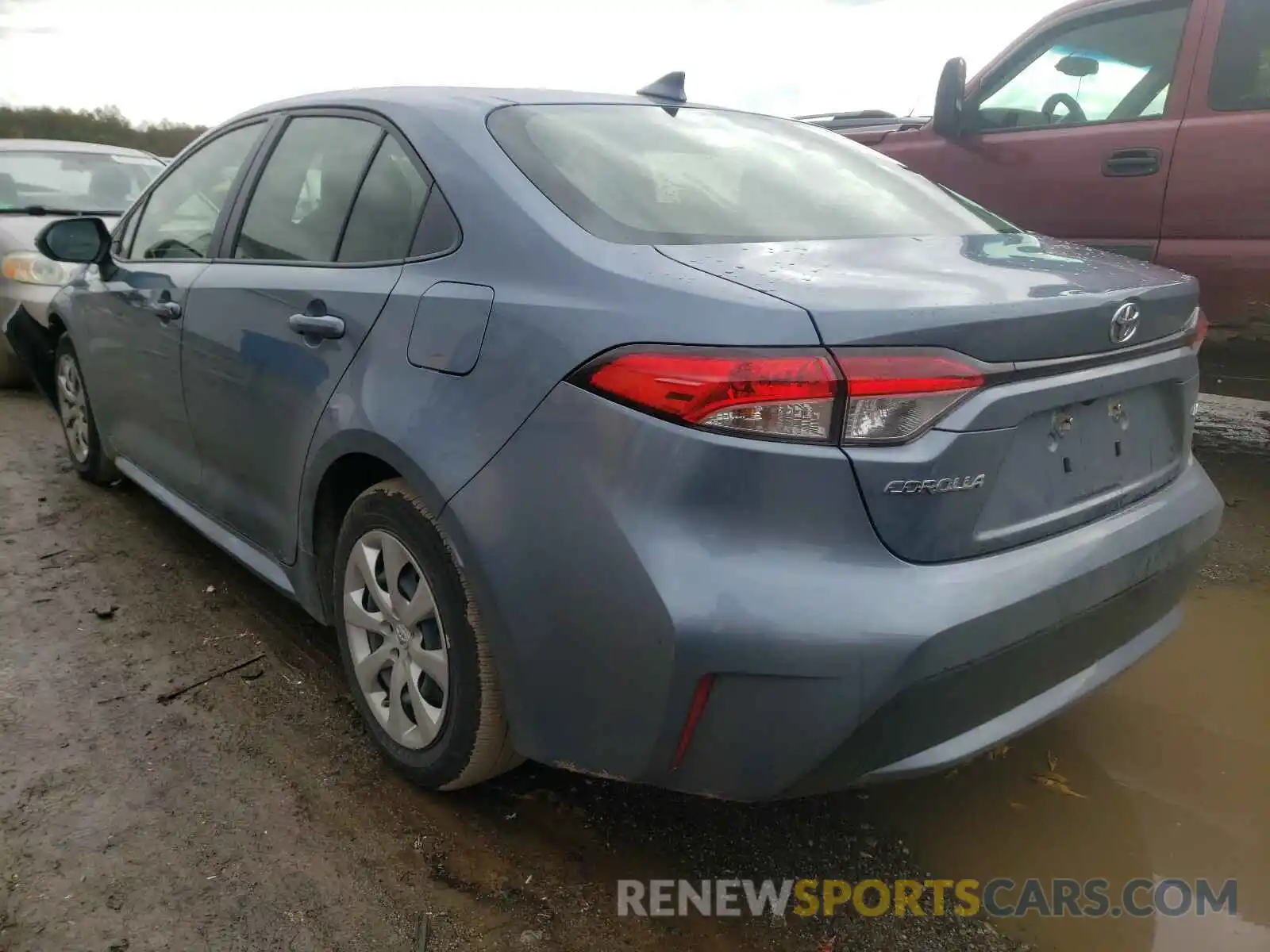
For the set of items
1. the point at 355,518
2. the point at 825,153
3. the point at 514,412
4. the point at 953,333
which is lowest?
the point at 355,518

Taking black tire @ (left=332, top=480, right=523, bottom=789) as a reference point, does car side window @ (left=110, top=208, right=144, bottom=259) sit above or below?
above

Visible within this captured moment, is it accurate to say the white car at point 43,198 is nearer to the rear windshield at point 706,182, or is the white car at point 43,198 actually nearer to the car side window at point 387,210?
the car side window at point 387,210

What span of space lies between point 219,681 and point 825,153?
2.28 m

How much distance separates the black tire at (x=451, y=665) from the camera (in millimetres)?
2012

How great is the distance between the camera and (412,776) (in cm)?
230

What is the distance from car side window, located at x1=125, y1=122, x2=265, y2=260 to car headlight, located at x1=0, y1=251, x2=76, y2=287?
247 cm

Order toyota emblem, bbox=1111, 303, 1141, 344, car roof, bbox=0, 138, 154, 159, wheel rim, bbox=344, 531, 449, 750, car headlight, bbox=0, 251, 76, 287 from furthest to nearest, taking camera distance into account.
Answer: car roof, bbox=0, 138, 154, 159, car headlight, bbox=0, 251, 76, 287, wheel rim, bbox=344, 531, 449, 750, toyota emblem, bbox=1111, 303, 1141, 344

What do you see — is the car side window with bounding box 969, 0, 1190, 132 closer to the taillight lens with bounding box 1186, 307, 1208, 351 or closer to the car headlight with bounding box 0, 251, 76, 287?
the taillight lens with bounding box 1186, 307, 1208, 351

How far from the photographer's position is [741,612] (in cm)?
160

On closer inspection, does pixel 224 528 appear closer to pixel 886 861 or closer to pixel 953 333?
pixel 886 861

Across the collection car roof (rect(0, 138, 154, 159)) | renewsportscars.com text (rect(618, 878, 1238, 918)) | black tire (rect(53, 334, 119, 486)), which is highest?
car roof (rect(0, 138, 154, 159))

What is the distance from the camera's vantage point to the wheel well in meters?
2.29

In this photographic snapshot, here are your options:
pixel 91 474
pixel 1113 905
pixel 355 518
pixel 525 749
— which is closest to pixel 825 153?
pixel 355 518

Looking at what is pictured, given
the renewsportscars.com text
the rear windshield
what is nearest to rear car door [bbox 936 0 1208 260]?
the rear windshield
